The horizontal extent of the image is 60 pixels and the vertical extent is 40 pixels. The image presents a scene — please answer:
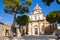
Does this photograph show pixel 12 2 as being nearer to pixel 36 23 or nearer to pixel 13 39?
pixel 13 39

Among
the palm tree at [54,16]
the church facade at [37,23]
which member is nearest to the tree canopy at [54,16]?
the palm tree at [54,16]

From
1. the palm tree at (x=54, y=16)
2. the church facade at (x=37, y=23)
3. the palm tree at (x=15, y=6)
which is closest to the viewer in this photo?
the palm tree at (x=15, y=6)

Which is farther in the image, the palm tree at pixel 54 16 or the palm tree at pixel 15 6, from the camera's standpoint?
the palm tree at pixel 54 16

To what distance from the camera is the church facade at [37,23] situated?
34.8m

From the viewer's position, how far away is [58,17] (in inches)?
958

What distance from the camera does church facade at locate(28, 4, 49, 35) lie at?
34812 mm

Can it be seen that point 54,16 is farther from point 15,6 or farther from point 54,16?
point 15,6

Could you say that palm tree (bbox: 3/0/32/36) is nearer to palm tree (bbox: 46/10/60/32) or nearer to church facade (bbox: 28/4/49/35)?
palm tree (bbox: 46/10/60/32)

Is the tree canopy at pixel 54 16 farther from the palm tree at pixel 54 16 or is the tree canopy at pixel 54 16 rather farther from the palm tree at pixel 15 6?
the palm tree at pixel 15 6

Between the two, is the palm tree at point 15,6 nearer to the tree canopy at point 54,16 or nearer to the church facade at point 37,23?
the tree canopy at point 54,16

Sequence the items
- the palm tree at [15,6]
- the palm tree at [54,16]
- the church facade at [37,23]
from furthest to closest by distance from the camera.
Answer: the church facade at [37,23] → the palm tree at [54,16] → the palm tree at [15,6]

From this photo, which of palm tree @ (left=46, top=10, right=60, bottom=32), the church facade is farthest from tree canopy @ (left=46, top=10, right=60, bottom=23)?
the church facade

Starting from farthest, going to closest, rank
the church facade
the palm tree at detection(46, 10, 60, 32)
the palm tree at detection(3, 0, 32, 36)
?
the church facade, the palm tree at detection(46, 10, 60, 32), the palm tree at detection(3, 0, 32, 36)

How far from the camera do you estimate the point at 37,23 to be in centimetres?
3525
